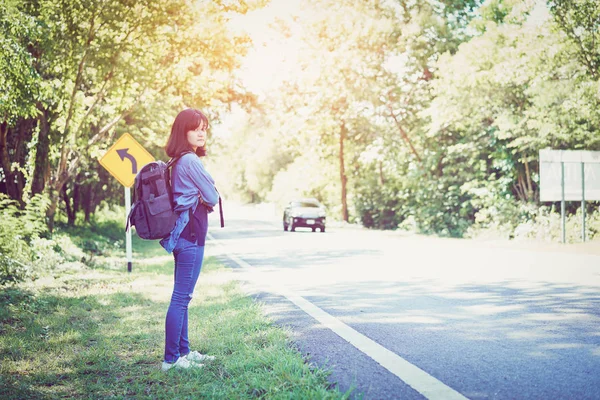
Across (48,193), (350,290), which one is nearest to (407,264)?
(350,290)

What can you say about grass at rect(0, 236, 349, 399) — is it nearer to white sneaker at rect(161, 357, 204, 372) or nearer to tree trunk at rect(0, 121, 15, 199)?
white sneaker at rect(161, 357, 204, 372)

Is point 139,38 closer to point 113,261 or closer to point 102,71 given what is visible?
point 102,71

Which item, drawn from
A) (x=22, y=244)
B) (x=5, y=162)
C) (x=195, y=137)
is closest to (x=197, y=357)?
(x=195, y=137)

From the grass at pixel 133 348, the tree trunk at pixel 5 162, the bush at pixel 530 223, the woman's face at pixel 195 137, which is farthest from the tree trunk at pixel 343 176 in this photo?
the woman's face at pixel 195 137

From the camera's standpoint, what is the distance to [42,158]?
1312 cm

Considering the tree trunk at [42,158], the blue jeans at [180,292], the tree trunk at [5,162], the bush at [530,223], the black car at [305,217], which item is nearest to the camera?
the blue jeans at [180,292]

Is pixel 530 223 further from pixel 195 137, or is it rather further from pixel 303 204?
pixel 195 137

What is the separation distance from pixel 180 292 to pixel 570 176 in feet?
45.9

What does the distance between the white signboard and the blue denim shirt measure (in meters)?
12.9

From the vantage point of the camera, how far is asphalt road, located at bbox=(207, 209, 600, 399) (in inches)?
135

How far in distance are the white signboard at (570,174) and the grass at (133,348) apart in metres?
10.7

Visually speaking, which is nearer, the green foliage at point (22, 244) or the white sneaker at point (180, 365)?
the white sneaker at point (180, 365)

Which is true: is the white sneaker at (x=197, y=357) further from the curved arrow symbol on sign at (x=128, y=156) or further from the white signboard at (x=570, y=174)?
the white signboard at (x=570, y=174)

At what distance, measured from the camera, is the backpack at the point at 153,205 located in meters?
3.90
